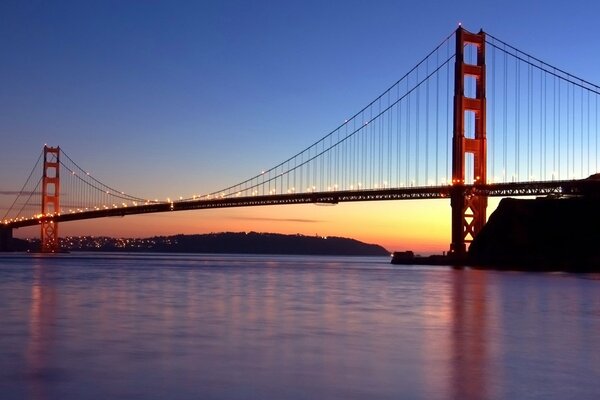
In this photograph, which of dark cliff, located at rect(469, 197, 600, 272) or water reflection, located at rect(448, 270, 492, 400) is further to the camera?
dark cliff, located at rect(469, 197, 600, 272)

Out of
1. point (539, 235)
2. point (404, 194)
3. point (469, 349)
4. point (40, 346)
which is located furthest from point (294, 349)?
point (539, 235)

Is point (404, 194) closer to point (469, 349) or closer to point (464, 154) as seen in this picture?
point (464, 154)

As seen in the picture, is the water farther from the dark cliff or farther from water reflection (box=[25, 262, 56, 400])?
the dark cliff

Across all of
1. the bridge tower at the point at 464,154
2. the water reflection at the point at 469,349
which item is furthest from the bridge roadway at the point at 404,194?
the water reflection at the point at 469,349

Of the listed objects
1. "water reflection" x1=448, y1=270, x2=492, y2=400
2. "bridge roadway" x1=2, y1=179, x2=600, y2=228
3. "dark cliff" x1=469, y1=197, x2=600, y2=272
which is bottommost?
"water reflection" x1=448, y1=270, x2=492, y2=400

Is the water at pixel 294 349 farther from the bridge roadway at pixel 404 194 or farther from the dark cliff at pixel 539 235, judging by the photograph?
the dark cliff at pixel 539 235

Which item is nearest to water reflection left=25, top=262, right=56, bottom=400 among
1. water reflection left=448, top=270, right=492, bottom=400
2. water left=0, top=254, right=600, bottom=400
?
water left=0, top=254, right=600, bottom=400
